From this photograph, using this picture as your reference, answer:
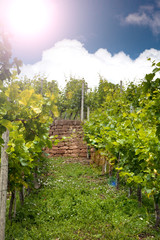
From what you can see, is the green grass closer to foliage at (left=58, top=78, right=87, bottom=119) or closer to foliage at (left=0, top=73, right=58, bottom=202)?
foliage at (left=0, top=73, right=58, bottom=202)

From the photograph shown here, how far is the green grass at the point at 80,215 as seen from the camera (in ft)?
11.2

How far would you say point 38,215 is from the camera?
13.5 feet

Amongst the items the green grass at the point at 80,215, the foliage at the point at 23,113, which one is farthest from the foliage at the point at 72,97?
the foliage at the point at 23,113

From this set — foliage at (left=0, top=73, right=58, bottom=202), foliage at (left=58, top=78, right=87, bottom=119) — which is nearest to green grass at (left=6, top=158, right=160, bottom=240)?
foliage at (left=0, top=73, right=58, bottom=202)

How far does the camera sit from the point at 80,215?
13.5 ft

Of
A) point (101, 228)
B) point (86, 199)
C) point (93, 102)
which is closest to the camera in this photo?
point (101, 228)

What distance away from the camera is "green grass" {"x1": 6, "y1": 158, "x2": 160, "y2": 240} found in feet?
11.2

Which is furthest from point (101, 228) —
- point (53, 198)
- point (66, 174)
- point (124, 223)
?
point (66, 174)

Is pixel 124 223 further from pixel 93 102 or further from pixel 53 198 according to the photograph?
pixel 93 102

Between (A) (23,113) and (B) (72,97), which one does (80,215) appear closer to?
(A) (23,113)

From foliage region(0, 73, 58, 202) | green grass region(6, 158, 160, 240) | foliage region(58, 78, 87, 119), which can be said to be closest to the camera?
foliage region(0, 73, 58, 202)

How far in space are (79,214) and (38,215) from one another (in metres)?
0.78

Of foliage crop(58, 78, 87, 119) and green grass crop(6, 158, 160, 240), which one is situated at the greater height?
foliage crop(58, 78, 87, 119)

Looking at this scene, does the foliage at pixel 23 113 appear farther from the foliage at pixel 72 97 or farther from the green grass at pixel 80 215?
the foliage at pixel 72 97
